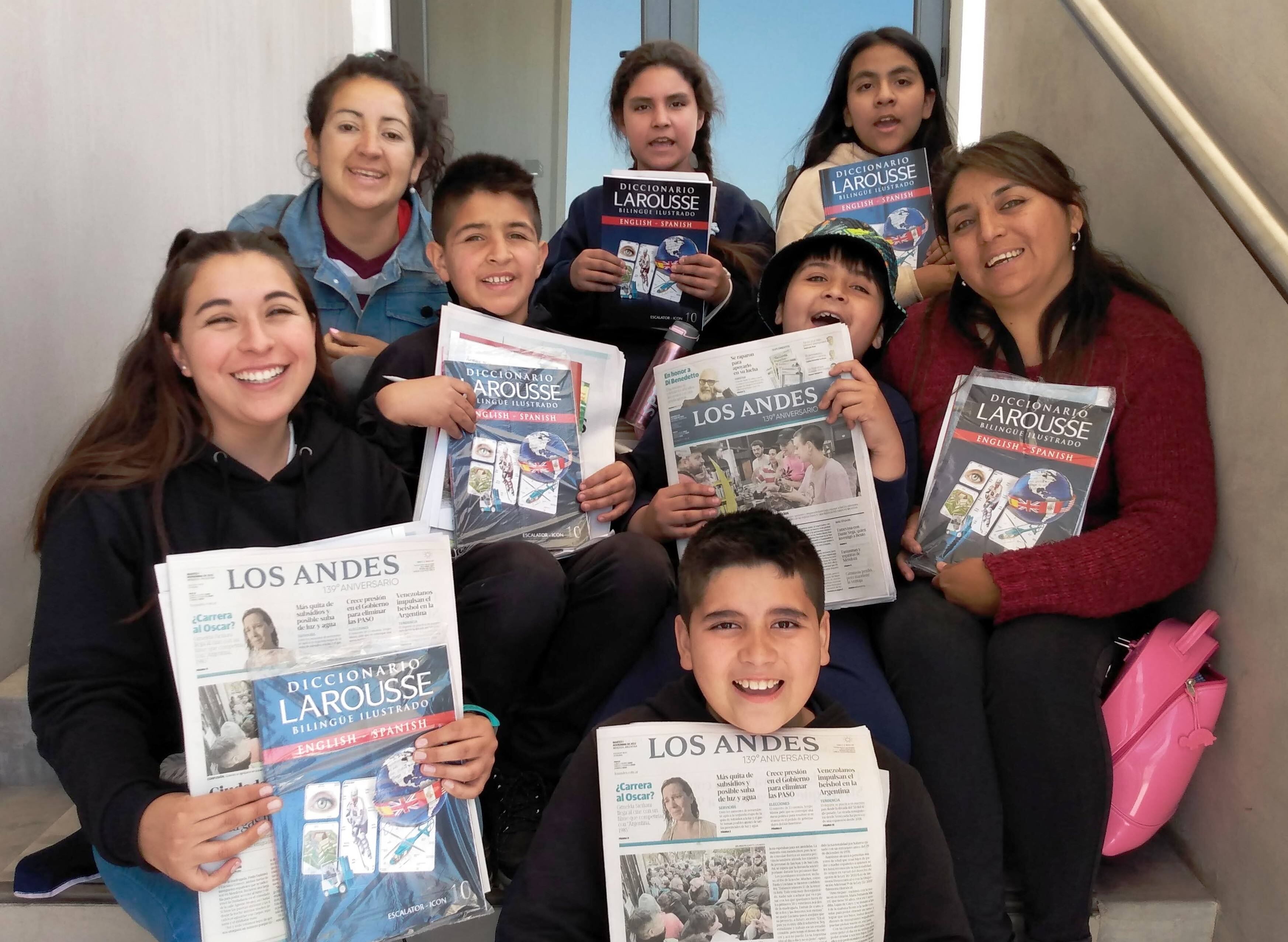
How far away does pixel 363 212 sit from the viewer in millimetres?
2215

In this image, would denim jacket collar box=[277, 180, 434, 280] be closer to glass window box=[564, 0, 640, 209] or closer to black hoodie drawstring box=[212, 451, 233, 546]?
black hoodie drawstring box=[212, 451, 233, 546]

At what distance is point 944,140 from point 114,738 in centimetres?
220

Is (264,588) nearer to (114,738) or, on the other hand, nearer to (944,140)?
(114,738)

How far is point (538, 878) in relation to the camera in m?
1.21

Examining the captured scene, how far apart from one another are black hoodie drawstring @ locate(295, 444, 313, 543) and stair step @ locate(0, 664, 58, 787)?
723mm

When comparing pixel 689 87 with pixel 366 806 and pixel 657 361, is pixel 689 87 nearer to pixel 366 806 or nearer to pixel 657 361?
pixel 657 361

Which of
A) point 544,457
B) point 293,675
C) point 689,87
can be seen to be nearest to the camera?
point 293,675

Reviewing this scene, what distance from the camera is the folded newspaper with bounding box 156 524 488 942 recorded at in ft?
3.71

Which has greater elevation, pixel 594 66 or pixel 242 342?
pixel 594 66

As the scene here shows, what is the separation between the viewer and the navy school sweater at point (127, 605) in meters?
1.22

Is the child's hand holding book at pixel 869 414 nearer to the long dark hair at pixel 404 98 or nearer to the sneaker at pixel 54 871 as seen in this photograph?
the long dark hair at pixel 404 98

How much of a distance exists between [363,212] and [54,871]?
1.39m

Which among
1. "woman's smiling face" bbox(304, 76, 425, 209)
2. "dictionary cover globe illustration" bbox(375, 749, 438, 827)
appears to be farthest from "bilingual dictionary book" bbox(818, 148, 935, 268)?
"dictionary cover globe illustration" bbox(375, 749, 438, 827)

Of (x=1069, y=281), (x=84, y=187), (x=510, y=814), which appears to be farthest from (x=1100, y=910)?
(x=84, y=187)
